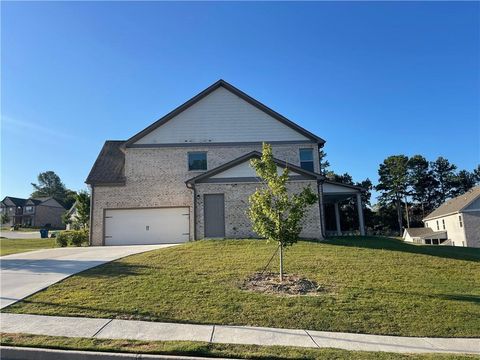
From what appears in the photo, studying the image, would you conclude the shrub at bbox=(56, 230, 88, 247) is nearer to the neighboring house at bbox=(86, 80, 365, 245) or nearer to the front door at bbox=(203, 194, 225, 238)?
the neighboring house at bbox=(86, 80, 365, 245)

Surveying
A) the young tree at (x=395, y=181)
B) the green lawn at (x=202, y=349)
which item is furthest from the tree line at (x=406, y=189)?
the green lawn at (x=202, y=349)

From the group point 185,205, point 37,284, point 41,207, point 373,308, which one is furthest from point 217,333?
point 41,207

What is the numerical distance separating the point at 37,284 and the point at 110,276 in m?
1.84

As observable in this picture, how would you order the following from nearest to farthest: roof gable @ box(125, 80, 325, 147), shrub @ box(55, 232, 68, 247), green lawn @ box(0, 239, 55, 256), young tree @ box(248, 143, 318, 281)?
1. young tree @ box(248, 143, 318, 281)
2. green lawn @ box(0, 239, 55, 256)
3. shrub @ box(55, 232, 68, 247)
4. roof gable @ box(125, 80, 325, 147)

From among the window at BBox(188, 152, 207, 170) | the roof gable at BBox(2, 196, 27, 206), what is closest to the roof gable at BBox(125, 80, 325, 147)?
the window at BBox(188, 152, 207, 170)

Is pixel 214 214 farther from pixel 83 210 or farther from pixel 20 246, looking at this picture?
pixel 20 246

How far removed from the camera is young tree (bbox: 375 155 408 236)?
7731cm

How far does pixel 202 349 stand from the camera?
5.90 meters

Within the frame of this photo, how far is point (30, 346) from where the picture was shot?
585cm

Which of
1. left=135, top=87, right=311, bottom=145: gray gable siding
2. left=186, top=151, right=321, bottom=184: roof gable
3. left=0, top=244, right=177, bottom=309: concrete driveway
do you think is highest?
left=135, top=87, right=311, bottom=145: gray gable siding

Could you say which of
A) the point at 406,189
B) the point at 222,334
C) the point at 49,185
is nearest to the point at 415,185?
the point at 406,189

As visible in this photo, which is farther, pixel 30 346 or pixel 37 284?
pixel 37 284

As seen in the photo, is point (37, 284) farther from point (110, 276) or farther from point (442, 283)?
point (442, 283)

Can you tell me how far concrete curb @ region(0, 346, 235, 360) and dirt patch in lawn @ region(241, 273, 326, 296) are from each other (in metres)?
4.22
